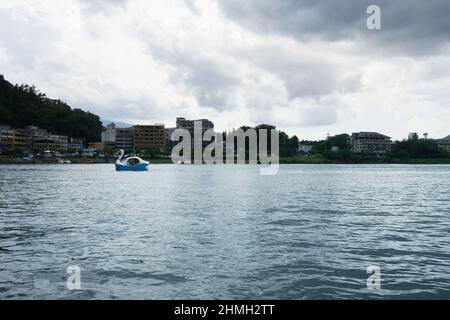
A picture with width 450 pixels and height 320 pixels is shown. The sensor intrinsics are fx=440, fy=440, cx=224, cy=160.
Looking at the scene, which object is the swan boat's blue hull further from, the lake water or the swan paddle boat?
the lake water

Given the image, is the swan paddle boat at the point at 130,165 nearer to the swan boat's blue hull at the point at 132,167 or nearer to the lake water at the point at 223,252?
the swan boat's blue hull at the point at 132,167

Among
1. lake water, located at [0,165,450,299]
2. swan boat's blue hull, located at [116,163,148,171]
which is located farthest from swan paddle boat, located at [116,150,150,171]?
lake water, located at [0,165,450,299]

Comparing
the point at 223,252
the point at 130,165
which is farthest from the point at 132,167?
the point at 223,252

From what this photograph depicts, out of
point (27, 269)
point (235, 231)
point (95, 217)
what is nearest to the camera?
point (27, 269)

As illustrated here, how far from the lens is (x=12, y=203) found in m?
41.8

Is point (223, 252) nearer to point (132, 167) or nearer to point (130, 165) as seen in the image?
point (132, 167)

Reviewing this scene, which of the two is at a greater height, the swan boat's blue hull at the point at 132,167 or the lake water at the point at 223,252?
the swan boat's blue hull at the point at 132,167

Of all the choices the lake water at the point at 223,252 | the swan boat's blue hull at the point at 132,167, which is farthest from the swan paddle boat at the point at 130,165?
the lake water at the point at 223,252

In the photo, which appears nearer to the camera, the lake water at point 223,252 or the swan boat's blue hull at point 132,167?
the lake water at point 223,252

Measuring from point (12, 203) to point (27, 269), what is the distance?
2696cm
